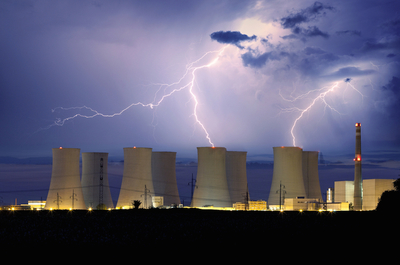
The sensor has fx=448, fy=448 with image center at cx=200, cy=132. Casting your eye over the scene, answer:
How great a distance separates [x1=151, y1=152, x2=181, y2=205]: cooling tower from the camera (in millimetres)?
55062

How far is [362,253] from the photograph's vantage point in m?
22.6

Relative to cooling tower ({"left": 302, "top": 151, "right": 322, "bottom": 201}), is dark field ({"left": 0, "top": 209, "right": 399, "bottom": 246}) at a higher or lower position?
lower

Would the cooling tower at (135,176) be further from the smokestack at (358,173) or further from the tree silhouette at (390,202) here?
the tree silhouette at (390,202)

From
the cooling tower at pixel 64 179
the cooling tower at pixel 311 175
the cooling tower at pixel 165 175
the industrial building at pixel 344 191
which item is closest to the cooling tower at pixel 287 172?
the cooling tower at pixel 311 175

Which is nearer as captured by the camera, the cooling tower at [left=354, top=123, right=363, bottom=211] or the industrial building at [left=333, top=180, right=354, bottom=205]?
the cooling tower at [left=354, top=123, right=363, bottom=211]

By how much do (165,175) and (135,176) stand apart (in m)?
4.39

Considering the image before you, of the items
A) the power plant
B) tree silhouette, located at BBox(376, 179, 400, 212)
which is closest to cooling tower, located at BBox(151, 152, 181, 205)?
the power plant

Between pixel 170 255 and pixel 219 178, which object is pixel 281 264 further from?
pixel 219 178

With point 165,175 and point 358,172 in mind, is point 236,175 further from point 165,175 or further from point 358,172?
point 358,172

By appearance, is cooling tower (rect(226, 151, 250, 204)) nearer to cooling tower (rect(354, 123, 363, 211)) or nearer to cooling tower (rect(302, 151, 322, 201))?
cooling tower (rect(302, 151, 322, 201))

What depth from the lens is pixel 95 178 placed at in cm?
5544

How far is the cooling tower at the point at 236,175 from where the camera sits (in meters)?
56.8

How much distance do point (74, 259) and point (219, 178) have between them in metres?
31.6

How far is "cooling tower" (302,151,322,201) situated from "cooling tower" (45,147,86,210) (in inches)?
1178
